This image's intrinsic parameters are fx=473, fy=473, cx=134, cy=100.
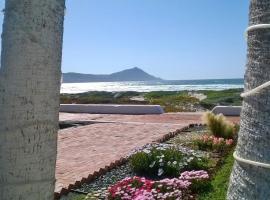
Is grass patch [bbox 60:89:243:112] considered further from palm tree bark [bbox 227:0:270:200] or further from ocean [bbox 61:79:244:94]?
ocean [bbox 61:79:244:94]

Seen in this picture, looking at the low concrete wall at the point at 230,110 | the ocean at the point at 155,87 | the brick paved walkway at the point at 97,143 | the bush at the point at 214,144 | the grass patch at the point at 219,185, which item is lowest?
the ocean at the point at 155,87

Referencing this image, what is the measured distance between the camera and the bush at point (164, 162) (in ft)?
24.0

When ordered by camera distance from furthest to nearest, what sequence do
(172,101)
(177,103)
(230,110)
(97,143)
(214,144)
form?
1. (172,101)
2. (177,103)
3. (230,110)
4. (97,143)
5. (214,144)

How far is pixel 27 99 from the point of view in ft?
4.71

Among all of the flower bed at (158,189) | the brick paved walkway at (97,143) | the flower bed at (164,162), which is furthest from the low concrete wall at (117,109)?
the flower bed at (158,189)

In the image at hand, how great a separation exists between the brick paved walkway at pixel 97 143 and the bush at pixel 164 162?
2.30 ft

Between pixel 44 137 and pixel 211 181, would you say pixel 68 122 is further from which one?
pixel 44 137

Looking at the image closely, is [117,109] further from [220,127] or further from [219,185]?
[219,185]

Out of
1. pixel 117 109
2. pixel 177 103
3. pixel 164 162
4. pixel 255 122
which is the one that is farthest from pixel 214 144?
pixel 177 103

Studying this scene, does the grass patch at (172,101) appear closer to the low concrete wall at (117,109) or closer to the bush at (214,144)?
the low concrete wall at (117,109)

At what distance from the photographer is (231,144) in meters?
9.96

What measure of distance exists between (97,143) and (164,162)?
3.82 metres

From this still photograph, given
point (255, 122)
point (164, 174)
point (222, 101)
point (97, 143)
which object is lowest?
point (222, 101)

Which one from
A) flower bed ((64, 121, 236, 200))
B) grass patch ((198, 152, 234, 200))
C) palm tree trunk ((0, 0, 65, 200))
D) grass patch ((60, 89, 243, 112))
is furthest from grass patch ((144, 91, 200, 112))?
palm tree trunk ((0, 0, 65, 200))
